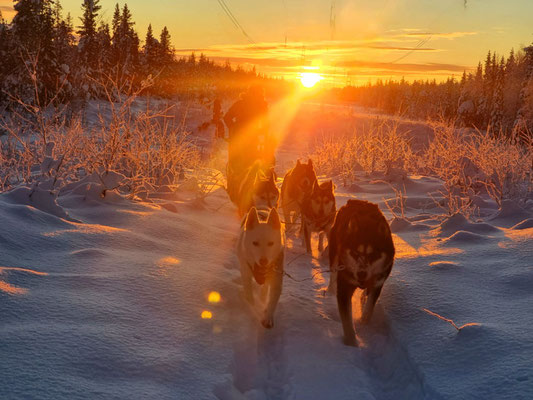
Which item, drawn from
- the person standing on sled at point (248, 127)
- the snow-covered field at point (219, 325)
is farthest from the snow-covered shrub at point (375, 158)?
the snow-covered field at point (219, 325)

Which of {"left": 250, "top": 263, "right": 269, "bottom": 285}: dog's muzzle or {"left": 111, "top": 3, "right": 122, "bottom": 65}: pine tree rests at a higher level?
{"left": 111, "top": 3, "right": 122, "bottom": 65}: pine tree

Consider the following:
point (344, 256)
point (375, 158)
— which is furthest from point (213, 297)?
point (375, 158)

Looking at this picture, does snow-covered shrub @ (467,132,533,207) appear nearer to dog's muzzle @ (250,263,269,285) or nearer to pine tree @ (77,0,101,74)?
dog's muzzle @ (250,263,269,285)

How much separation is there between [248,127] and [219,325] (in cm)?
654

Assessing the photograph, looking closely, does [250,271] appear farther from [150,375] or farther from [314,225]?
[314,225]

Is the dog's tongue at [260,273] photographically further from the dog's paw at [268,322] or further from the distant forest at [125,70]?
the distant forest at [125,70]

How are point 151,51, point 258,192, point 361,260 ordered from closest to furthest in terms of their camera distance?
point 361,260, point 258,192, point 151,51

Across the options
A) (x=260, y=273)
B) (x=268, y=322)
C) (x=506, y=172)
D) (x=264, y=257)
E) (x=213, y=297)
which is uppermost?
(x=506, y=172)

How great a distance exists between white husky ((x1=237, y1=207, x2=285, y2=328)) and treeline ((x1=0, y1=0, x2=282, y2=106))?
9.88 ft

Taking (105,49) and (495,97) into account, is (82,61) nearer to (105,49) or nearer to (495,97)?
(105,49)

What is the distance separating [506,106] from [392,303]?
82669 millimetres

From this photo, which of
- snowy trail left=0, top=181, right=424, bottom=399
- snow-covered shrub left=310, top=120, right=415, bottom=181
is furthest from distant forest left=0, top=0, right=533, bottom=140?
snowy trail left=0, top=181, right=424, bottom=399

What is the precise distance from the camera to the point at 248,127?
9.32 m

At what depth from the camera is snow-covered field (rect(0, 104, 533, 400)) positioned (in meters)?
2.46
